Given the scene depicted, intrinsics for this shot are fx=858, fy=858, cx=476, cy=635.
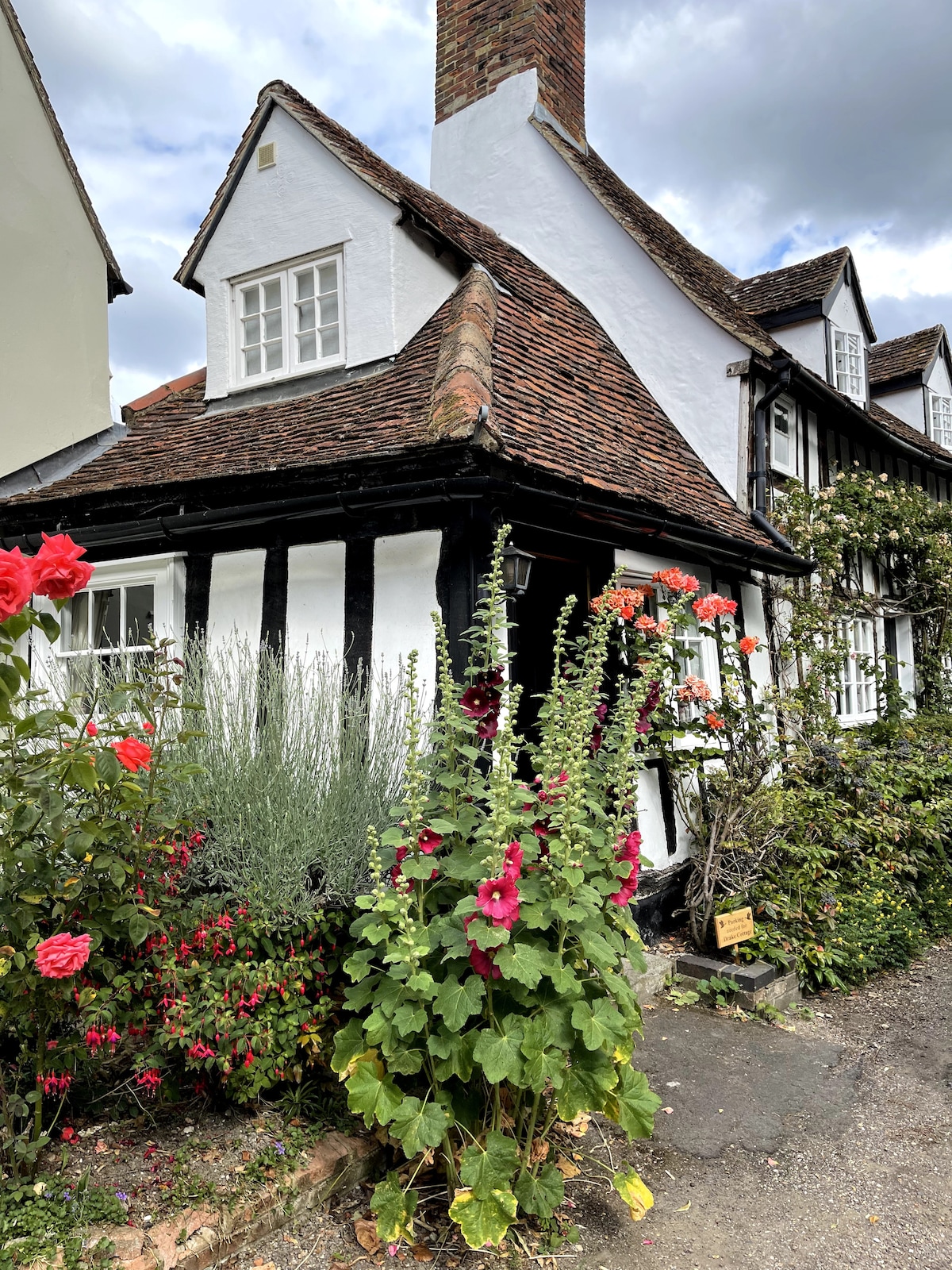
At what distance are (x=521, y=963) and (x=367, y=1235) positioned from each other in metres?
1.24

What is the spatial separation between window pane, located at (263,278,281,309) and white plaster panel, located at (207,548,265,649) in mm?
2334

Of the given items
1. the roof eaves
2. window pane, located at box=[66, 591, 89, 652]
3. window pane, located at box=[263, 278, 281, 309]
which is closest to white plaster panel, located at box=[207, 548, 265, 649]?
window pane, located at box=[66, 591, 89, 652]

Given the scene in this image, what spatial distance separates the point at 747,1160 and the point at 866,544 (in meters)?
7.09

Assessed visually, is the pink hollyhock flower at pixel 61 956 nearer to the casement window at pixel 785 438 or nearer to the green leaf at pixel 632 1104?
the green leaf at pixel 632 1104

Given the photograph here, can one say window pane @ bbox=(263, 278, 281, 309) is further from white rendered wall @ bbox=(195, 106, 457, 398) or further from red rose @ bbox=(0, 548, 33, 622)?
red rose @ bbox=(0, 548, 33, 622)

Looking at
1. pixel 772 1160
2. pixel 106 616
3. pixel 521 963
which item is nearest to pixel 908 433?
pixel 106 616

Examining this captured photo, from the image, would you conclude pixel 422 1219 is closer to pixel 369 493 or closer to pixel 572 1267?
pixel 572 1267

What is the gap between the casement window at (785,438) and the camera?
8.62m

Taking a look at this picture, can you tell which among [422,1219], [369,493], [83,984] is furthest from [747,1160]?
[369,493]

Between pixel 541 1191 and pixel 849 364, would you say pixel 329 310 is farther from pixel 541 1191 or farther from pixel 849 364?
pixel 849 364

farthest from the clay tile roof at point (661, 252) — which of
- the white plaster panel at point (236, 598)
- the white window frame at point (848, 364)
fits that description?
the white plaster panel at point (236, 598)

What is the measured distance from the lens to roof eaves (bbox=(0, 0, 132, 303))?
883cm

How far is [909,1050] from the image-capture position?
487 centimetres

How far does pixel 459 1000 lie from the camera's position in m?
2.92
